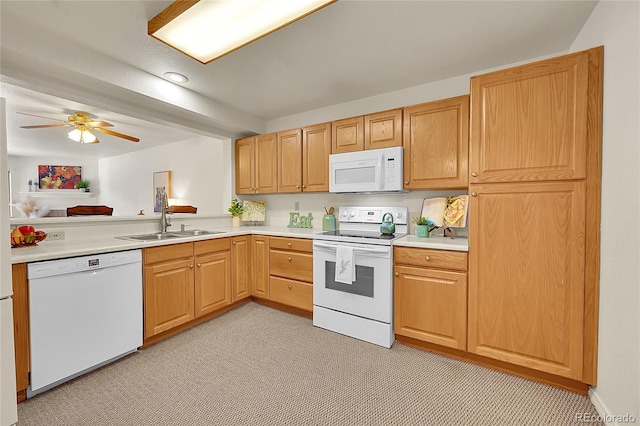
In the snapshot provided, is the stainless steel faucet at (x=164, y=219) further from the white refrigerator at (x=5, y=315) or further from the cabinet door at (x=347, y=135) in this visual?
the cabinet door at (x=347, y=135)

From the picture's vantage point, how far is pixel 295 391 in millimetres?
1729

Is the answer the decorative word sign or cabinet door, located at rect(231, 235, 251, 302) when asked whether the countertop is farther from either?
the decorative word sign

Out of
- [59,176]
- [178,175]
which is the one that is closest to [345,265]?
[178,175]

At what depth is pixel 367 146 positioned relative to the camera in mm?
2752

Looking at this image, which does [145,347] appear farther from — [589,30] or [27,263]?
[589,30]

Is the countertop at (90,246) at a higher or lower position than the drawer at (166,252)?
higher

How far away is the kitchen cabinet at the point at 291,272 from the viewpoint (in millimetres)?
2807

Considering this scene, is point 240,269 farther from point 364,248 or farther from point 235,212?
point 364,248

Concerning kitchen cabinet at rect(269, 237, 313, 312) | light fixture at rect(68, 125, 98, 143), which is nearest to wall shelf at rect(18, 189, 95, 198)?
light fixture at rect(68, 125, 98, 143)

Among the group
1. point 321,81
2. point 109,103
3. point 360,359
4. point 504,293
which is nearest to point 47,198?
point 109,103

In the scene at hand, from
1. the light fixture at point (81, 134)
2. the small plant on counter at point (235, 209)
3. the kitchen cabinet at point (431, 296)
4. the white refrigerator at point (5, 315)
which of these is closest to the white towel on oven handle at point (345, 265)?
the kitchen cabinet at point (431, 296)

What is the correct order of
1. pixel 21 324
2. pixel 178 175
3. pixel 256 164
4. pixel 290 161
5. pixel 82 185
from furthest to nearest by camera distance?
1. pixel 82 185
2. pixel 178 175
3. pixel 256 164
4. pixel 290 161
5. pixel 21 324

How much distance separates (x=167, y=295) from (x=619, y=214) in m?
3.19

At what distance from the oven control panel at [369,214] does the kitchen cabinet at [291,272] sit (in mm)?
568
